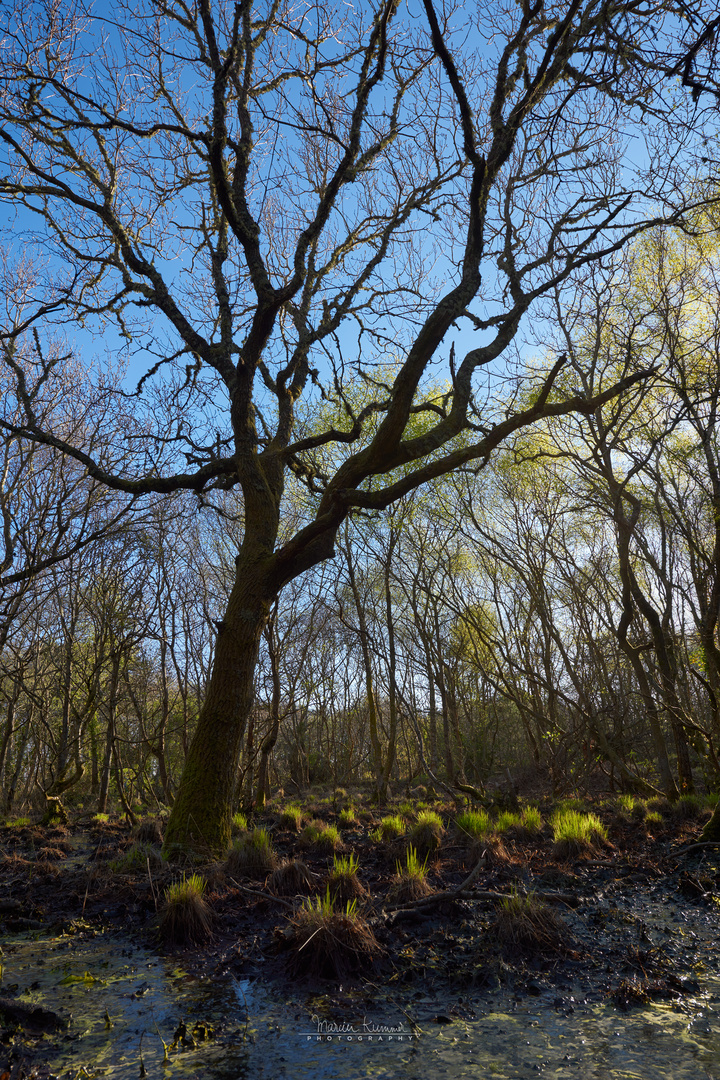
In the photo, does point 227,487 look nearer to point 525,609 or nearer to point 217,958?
point 217,958

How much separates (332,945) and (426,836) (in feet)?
9.52

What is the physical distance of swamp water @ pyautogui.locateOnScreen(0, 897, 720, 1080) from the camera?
2.14m

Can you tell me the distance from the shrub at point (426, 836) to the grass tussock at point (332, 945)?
2518 mm

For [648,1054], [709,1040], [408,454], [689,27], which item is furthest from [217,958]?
[689,27]

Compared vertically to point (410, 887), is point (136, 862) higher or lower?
higher

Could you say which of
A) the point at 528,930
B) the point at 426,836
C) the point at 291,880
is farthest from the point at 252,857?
the point at 528,930

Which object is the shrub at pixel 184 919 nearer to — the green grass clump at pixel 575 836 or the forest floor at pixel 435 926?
the forest floor at pixel 435 926

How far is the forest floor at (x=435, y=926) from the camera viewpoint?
2811 millimetres

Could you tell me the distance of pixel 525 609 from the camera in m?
13.8

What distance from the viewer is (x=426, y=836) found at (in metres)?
5.75

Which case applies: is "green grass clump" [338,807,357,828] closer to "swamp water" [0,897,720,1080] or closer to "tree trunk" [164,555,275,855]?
"tree trunk" [164,555,275,855]

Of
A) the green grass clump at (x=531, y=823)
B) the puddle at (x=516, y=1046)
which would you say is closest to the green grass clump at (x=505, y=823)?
the green grass clump at (x=531, y=823)

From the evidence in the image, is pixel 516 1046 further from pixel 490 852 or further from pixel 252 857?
pixel 252 857

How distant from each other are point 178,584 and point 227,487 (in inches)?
258
